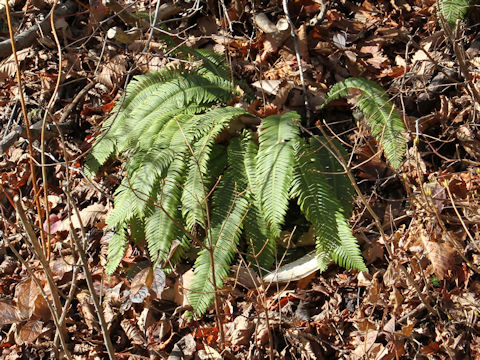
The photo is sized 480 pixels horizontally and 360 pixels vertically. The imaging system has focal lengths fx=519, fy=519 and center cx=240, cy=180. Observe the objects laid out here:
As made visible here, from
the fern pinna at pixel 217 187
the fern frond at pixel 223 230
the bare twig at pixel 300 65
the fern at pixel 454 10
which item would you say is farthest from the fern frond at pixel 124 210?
the fern at pixel 454 10

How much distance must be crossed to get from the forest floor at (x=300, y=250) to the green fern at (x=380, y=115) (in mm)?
109

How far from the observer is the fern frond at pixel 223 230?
299 centimetres

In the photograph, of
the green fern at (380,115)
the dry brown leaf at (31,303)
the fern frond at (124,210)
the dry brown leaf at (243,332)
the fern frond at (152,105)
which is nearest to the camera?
the dry brown leaf at (243,332)

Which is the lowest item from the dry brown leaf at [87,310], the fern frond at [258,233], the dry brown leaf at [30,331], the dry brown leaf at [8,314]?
the dry brown leaf at [87,310]

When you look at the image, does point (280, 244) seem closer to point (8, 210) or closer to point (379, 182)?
point (379, 182)

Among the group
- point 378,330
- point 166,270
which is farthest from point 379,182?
point 166,270

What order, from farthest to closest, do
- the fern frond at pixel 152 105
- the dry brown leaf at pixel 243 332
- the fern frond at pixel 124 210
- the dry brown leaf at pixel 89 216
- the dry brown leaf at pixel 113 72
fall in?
1. the dry brown leaf at pixel 113 72
2. the dry brown leaf at pixel 89 216
3. the fern frond at pixel 152 105
4. the fern frond at pixel 124 210
5. the dry brown leaf at pixel 243 332

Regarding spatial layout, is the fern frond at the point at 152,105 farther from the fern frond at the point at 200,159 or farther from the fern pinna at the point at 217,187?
the fern frond at the point at 200,159

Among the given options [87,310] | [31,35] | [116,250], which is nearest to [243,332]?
[116,250]

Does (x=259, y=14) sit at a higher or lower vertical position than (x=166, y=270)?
higher

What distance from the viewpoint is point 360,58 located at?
4.11 m

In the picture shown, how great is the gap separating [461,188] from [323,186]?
880 millimetres

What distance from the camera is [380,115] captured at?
337 centimetres

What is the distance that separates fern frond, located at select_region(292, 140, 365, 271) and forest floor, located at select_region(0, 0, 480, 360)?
221 millimetres
